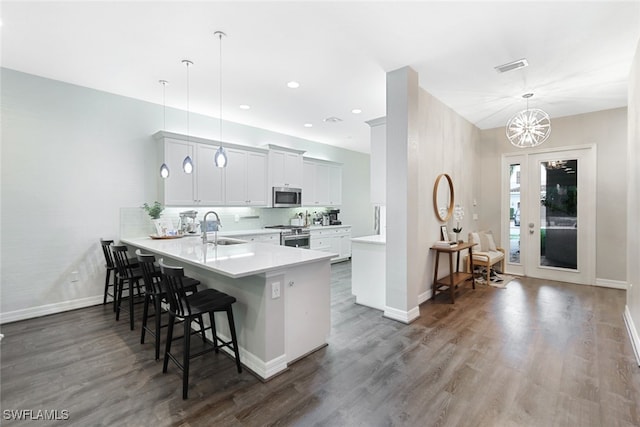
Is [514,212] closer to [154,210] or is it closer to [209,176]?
[209,176]

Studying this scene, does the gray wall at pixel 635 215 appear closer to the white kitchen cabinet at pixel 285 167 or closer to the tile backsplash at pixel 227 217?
the white kitchen cabinet at pixel 285 167

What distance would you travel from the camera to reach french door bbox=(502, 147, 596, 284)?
505cm

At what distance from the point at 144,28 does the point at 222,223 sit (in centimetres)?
340

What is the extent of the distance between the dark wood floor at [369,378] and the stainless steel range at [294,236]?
2.61 m

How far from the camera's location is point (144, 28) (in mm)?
2697

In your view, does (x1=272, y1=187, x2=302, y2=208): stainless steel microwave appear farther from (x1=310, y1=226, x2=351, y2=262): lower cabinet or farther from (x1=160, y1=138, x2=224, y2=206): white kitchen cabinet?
(x1=160, y1=138, x2=224, y2=206): white kitchen cabinet

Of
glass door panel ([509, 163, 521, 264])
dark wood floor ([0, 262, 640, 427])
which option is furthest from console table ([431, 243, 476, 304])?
glass door panel ([509, 163, 521, 264])

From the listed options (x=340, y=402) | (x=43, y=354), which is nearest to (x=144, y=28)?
(x=43, y=354)

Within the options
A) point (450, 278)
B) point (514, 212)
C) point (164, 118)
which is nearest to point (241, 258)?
point (450, 278)

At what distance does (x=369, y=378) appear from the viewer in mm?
2305

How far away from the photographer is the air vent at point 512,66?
10.7ft

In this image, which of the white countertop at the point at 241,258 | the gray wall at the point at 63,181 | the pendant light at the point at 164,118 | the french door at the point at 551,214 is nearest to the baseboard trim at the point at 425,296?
the white countertop at the point at 241,258

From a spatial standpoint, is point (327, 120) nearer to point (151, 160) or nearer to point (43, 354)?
point (151, 160)

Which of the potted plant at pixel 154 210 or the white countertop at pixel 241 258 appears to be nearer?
the white countertop at pixel 241 258
